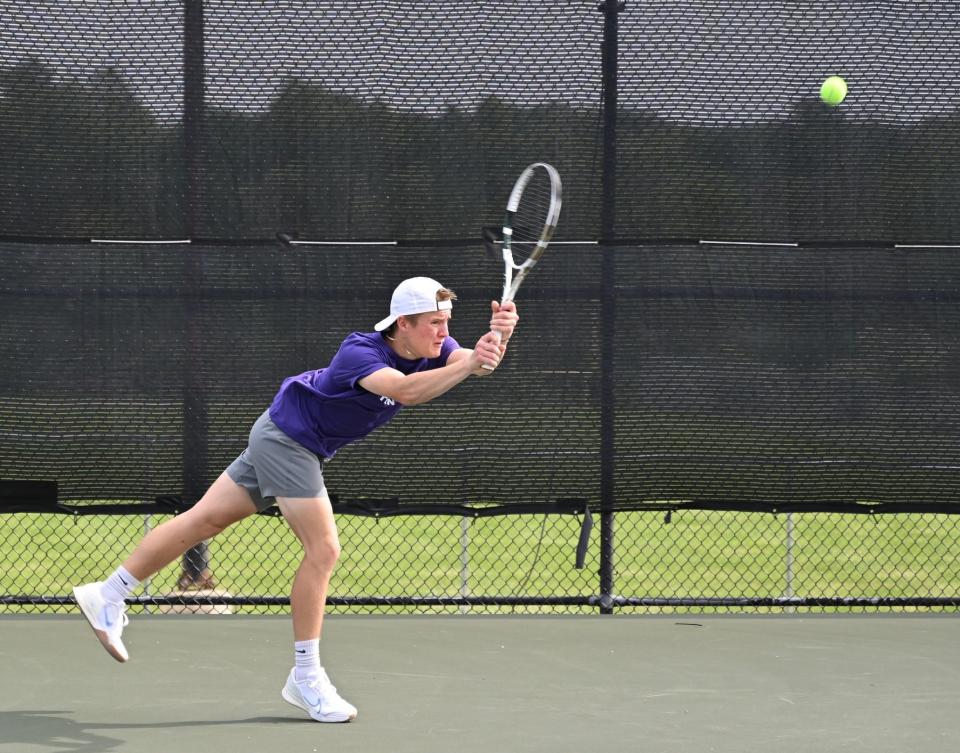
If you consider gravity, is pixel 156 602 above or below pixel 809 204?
below

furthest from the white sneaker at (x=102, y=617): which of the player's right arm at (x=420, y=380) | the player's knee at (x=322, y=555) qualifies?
the player's right arm at (x=420, y=380)

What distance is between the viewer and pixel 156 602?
5875 mm

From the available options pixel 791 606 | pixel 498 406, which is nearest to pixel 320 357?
pixel 498 406

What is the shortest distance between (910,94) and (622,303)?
1.38m

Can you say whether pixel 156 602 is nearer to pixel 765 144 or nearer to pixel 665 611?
pixel 665 611

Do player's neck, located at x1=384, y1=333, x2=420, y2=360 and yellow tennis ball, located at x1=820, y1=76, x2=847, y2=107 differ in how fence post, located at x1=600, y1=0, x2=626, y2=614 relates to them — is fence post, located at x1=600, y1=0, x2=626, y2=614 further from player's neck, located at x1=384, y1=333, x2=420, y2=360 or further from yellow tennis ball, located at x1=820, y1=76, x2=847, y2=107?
player's neck, located at x1=384, y1=333, x2=420, y2=360

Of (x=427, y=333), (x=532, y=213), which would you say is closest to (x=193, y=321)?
(x=532, y=213)

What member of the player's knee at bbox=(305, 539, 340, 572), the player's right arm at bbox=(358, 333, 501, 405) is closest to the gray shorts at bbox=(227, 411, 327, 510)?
the player's knee at bbox=(305, 539, 340, 572)

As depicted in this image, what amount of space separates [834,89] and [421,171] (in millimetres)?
1616
